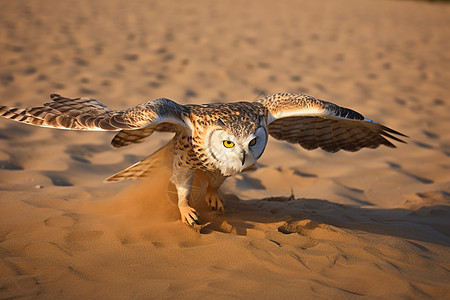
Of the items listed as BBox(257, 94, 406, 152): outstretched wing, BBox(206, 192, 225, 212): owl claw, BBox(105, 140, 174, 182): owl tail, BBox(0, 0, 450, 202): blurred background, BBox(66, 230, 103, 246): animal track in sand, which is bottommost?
BBox(66, 230, 103, 246): animal track in sand

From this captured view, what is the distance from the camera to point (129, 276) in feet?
7.94

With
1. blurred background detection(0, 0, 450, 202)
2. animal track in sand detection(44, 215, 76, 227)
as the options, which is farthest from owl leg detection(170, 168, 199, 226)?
blurred background detection(0, 0, 450, 202)

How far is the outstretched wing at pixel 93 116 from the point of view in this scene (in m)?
2.61

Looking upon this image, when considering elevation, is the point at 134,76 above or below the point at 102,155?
above

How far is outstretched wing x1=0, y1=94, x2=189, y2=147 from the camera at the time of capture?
2.61m

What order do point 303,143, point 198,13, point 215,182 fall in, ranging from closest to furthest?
point 215,182 < point 303,143 < point 198,13

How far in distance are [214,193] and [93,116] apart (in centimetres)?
128

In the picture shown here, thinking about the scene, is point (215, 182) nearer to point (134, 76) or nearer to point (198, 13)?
point (134, 76)

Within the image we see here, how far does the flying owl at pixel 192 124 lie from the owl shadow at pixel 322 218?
9.8 inches

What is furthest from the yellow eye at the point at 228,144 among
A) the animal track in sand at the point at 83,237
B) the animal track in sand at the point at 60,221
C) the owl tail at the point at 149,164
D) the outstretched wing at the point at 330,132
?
the animal track in sand at the point at 60,221

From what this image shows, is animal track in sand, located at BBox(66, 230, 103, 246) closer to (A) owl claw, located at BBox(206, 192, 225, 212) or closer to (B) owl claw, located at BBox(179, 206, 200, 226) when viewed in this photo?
(B) owl claw, located at BBox(179, 206, 200, 226)

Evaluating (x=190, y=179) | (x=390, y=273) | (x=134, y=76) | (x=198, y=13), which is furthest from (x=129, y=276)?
(x=198, y=13)

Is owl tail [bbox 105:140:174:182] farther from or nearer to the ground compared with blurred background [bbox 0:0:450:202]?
nearer to the ground

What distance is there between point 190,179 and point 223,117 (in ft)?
2.14
